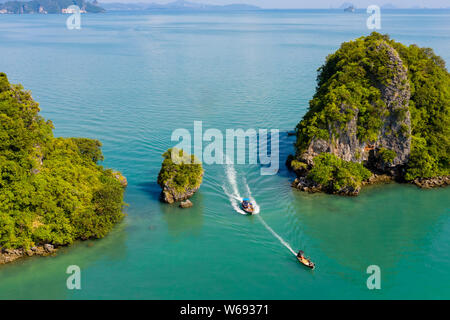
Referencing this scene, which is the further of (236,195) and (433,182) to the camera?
(433,182)

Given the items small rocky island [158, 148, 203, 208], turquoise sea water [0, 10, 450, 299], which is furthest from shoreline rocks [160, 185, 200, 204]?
turquoise sea water [0, 10, 450, 299]

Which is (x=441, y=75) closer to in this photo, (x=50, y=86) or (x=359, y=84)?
(x=359, y=84)

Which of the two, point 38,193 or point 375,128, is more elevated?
point 375,128

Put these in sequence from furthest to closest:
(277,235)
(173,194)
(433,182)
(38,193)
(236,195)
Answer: (433,182) → (236,195) → (173,194) → (277,235) → (38,193)

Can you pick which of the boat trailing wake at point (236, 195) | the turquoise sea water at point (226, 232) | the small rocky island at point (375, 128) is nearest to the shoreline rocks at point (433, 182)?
the small rocky island at point (375, 128)

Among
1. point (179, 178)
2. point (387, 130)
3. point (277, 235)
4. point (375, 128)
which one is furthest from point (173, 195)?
point (387, 130)

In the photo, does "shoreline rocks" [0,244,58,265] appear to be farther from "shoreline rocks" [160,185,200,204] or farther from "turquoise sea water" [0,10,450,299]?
"shoreline rocks" [160,185,200,204]

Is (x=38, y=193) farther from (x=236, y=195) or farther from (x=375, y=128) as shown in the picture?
(x=375, y=128)
